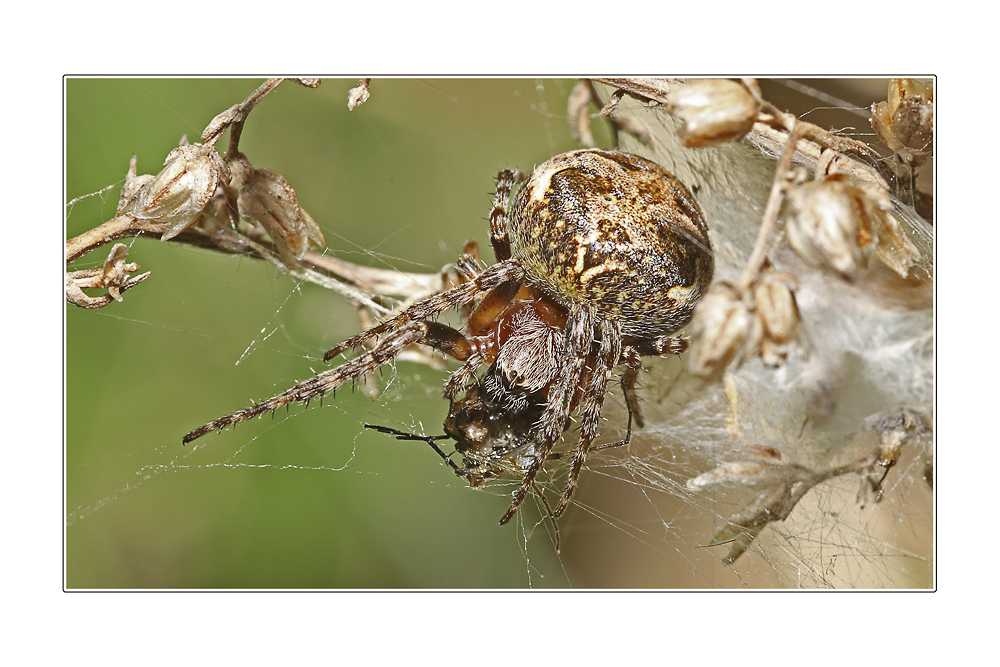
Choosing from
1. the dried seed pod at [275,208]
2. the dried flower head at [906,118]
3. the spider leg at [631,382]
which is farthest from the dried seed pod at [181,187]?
the dried flower head at [906,118]

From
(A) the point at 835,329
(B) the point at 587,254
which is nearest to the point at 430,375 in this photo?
(B) the point at 587,254

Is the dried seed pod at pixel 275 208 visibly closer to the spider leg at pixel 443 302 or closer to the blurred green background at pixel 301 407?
the blurred green background at pixel 301 407

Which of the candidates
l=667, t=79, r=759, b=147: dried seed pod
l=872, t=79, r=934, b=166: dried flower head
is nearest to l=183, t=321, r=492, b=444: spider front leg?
l=667, t=79, r=759, b=147: dried seed pod

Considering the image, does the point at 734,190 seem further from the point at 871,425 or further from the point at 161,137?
the point at 161,137

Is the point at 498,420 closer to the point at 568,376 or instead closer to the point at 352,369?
the point at 568,376

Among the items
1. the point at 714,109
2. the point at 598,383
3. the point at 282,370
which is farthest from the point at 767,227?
the point at 282,370
